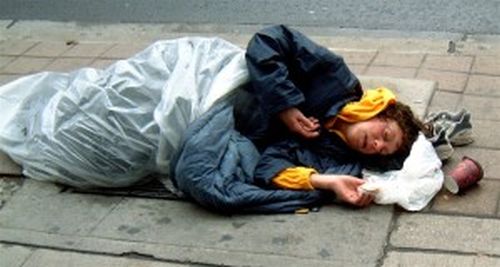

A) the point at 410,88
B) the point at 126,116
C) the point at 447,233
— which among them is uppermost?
the point at 126,116

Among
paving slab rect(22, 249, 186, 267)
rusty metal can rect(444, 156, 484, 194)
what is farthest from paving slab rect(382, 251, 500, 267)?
paving slab rect(22, 249, 186, 267)

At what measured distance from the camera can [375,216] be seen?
3.46 meters

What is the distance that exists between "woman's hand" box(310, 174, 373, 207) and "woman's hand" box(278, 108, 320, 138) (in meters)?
0.23

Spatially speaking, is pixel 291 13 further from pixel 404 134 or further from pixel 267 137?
pixel 404 134

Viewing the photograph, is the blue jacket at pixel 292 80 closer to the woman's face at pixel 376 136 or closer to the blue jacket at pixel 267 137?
the blue jacket at pixel 267 137

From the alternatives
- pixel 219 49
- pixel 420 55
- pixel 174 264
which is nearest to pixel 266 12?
pixel 420 55

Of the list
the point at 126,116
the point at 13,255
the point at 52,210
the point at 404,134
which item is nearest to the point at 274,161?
the point at 404,134

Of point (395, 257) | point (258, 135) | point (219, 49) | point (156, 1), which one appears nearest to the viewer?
point (395, 257)

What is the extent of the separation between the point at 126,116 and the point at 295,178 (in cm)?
81

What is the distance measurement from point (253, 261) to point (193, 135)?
0.66 m

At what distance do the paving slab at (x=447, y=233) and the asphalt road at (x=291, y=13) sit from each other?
255cm

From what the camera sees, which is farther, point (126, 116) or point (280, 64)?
point (126, 116)

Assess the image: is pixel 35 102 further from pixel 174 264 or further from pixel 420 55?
pixel 420 55

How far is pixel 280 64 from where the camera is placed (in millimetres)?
3670
